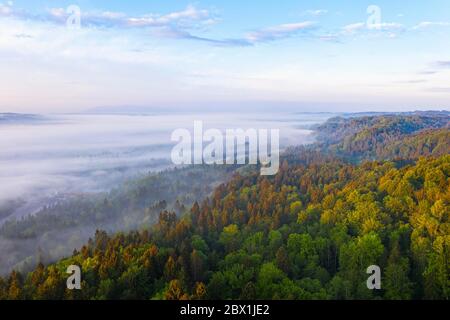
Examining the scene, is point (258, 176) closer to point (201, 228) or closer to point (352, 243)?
point (201, 228)

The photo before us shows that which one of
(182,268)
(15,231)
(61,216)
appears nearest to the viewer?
(182,268)

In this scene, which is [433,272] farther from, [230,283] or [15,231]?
[15,231]

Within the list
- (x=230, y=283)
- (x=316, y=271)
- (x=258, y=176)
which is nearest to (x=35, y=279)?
(x=230, y=283)

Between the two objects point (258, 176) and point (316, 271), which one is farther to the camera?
point (258, 176)
